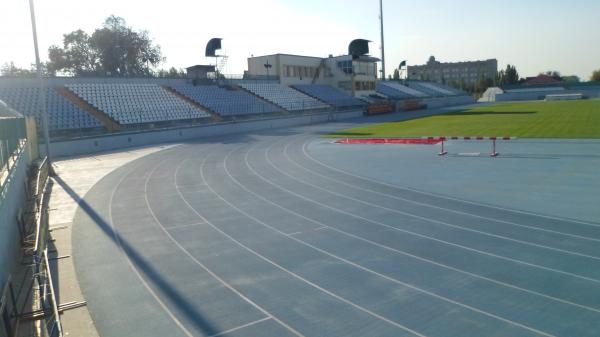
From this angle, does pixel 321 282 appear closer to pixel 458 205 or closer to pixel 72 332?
pixel 72 332

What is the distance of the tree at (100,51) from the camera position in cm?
6212

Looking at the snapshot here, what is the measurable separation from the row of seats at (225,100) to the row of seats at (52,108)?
12551 mm

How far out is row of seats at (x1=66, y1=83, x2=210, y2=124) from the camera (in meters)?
34.2

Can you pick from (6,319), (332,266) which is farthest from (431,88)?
(6,319)

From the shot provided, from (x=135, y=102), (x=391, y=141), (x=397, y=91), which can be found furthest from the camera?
(x=397, y=91)

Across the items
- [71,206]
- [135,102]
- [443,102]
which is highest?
[135,102]

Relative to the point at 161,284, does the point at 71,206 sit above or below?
above

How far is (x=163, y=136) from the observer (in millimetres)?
33281

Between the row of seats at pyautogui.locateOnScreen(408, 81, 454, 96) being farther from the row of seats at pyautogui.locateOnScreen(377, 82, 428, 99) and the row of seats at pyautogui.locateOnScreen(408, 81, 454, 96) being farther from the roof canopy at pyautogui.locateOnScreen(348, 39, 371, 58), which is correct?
the roof canopy at pyautogui.locateOnScreen(348, 39, 371, 58)

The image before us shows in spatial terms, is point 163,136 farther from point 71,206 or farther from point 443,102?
point 443,102

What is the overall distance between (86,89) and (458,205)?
33619mm

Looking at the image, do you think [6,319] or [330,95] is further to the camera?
[330,95]

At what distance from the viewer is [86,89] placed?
3616cm

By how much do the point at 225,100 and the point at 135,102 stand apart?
1045cm
